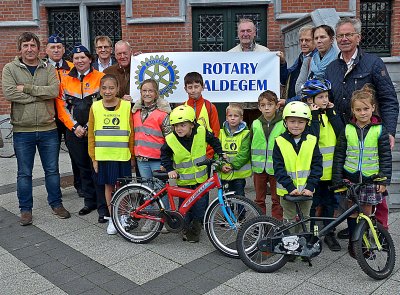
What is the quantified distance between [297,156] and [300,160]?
4 centimetres

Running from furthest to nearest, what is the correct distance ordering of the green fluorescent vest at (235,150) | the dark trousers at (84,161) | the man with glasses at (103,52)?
1. the man with glasses at (103,52)
2. the dark trousers at (84,161)
3. the green fluorescent vest at (235,150)

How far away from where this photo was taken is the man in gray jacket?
4820 millimetres

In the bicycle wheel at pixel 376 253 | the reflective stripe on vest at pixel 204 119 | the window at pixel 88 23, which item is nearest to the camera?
the bicycle wheel at pixel 376 253

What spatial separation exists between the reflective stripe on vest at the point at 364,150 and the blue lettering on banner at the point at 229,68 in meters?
2.26

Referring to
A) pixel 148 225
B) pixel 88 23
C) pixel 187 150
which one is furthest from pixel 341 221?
pixel 88 23

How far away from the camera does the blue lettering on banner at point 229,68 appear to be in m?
5.84

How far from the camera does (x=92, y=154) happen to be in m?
4.80

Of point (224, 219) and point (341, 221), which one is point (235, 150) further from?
point (341, 221)

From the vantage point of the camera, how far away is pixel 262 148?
437cm

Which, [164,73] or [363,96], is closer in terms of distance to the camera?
[363,96]

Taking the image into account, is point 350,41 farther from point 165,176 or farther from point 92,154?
point 92,154

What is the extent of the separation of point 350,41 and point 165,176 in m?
2.25

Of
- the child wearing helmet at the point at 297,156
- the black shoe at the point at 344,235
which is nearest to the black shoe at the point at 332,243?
the black shoe at the point at 344,235

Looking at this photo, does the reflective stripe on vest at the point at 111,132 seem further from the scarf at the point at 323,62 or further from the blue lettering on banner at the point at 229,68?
the scarf at the point at 323,62
